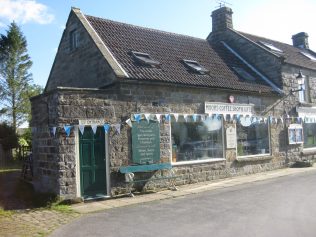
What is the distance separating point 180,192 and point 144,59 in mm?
5338

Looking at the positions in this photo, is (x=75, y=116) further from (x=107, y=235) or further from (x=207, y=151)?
(x=207, y=151)

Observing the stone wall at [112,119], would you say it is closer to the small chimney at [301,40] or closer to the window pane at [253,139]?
A: the window pane at [253,139]

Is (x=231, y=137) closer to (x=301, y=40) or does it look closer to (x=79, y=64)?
(x=79, y=64)

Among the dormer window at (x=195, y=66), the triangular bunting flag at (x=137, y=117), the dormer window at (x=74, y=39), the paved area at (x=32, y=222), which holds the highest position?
the dormer window at (x=74, y=39)


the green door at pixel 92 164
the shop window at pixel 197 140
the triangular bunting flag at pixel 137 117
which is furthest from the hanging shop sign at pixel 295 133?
the green door at pixel 92 164

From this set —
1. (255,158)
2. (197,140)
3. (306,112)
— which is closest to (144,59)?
(197,140)

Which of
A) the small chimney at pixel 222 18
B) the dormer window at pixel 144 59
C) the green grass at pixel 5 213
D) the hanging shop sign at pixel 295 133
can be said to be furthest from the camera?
the small chimney at pixel 222 18

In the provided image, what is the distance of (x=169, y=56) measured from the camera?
16.3 metres

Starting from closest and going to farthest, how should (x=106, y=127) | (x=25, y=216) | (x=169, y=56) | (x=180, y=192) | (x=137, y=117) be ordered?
(x=25, y=216) → (x=106, y=127) → (x=180, y=192) → (x=137, y=117) → (x=169, y=56)

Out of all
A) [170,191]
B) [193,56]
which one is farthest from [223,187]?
[193,56]

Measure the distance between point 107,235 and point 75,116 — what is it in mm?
4774

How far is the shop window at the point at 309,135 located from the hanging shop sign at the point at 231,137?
689cm

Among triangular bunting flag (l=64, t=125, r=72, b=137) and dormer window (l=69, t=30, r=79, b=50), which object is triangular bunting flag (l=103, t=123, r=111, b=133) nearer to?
triangular bunting flag (l=64, t=125, r=72, b=137)

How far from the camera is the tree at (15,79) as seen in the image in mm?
35562
